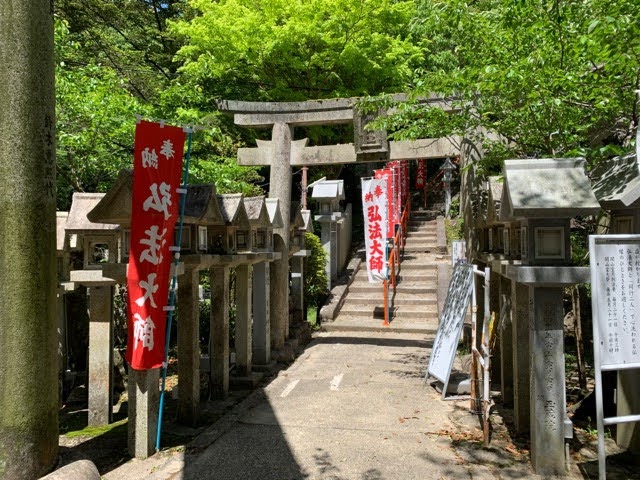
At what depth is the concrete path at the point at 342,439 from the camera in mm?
5609

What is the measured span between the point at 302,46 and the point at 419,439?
14208 millimetres

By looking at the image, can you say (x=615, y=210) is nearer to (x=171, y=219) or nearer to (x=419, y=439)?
Answer: (x=419, y=439)

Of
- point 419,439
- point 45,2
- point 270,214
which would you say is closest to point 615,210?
point 419,439

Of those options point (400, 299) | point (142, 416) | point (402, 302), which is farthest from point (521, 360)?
point (400, 299)

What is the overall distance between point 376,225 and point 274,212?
450cm

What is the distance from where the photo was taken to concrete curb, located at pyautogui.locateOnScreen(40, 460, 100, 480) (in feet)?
11.3

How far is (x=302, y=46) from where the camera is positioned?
17.2m

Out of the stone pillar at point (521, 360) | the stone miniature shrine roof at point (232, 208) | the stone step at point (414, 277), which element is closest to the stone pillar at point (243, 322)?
the stone miniature shrine roof at point (232, 208)

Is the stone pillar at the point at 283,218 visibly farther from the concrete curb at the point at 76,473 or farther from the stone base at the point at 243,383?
the concrete curb at the point at 76,473

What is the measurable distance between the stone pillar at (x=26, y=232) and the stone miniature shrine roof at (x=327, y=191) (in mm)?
13949

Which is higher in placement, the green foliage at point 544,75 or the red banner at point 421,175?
the red banner at point 421,175

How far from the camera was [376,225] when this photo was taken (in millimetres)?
14789

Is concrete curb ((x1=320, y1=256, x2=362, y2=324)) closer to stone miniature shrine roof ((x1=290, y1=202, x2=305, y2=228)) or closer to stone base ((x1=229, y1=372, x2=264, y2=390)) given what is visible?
stone miniature shrine roof ((x1=290, y1=202, x2=305, y2=228))

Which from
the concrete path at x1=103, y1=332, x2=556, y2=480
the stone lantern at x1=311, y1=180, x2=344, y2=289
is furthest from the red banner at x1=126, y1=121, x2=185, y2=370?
the stone lantern at x1=311, y1=180, x2=344, y2=289
